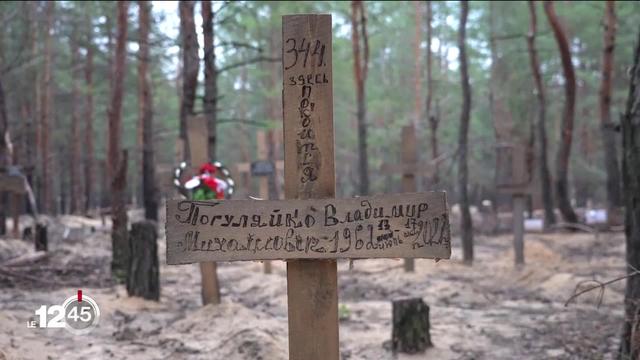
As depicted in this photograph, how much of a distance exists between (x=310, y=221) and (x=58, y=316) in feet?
14.0

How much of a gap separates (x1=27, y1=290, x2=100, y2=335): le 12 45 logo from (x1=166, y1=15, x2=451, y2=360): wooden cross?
3.45 meters

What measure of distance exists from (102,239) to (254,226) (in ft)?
54.8

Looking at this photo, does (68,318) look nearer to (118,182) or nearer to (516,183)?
(118,182)

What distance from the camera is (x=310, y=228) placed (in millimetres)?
2771

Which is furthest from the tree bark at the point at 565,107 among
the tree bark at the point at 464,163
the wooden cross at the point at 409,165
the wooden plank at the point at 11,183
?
the wooden plank at the point at 11,183

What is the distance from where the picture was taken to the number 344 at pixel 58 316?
580 cm

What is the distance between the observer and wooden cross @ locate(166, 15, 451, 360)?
271cm

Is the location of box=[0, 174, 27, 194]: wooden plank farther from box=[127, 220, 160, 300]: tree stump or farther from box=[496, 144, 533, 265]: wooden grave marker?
box=[496, 144, 533, 265]: wooden grave marker

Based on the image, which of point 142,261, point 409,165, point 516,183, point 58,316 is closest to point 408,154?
point 409,165

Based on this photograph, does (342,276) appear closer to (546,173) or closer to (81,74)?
(546,173)

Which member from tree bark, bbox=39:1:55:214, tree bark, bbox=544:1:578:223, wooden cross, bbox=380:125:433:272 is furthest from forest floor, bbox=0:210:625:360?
tree bark, bbox=39:1:55:214

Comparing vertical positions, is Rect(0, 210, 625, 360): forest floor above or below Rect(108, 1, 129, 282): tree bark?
below

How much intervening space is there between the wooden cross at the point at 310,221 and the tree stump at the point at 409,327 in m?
3.35

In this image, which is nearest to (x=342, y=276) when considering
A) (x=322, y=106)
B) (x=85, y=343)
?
(x=85, y=343)
